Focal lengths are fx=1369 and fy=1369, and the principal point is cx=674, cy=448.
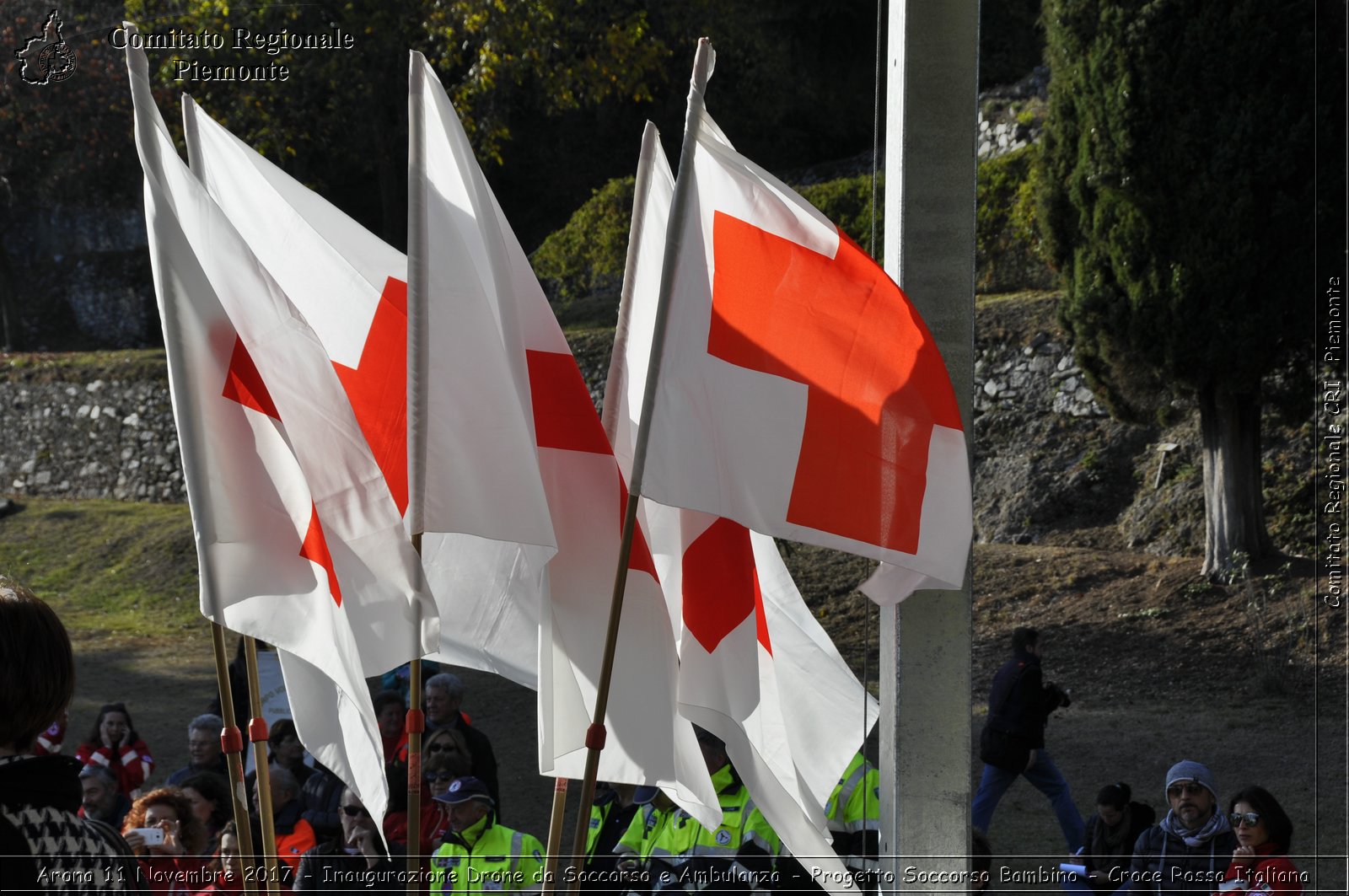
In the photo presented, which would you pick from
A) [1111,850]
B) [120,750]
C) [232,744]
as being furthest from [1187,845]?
[120,750]

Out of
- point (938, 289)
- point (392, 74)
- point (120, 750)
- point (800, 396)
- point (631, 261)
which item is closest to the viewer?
point (800, 396)

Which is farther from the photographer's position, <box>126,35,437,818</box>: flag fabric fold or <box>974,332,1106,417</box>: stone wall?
<box>974,332,1106,417</box>: stone wall

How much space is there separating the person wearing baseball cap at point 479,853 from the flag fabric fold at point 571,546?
4.07 ft

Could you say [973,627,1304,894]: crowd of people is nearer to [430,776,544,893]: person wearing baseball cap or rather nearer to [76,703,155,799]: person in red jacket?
[430,776,544,893]: person wearing baseball cap

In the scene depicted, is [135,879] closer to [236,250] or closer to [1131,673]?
[236,250]

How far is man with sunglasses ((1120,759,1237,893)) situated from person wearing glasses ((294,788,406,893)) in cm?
226

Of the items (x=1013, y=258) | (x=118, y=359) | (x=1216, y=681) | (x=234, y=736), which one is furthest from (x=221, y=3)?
(x=1216, y=681)

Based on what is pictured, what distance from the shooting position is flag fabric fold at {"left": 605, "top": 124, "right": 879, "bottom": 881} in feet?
8.87

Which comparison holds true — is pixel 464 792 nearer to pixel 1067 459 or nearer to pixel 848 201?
pixel 848 201

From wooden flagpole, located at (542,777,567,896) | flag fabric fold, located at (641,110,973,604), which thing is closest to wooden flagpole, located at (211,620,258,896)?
wooden flagpole, located at (542,777,567,896)

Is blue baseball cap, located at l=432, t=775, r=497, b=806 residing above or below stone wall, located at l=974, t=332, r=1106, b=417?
below

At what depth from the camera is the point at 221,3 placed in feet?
20.6

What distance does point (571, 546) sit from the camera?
2768 millimetres

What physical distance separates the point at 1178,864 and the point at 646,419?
7.89ft
